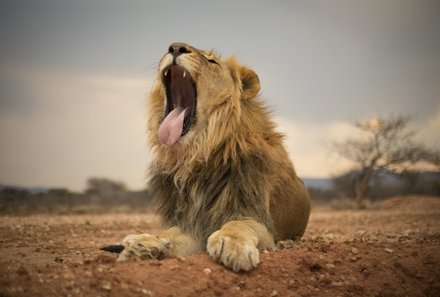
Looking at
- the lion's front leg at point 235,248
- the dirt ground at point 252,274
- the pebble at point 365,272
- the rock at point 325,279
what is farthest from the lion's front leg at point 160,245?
the pebble at point 365,272

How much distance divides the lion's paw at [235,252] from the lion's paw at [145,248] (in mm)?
575

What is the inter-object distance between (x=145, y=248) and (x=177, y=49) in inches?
74.6

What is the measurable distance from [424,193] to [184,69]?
22509 mm

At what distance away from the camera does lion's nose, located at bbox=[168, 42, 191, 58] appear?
447cm

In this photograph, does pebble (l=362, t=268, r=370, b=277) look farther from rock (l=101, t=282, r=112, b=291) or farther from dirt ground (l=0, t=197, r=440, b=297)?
rock (l=101, t=282, r=112, b=291)

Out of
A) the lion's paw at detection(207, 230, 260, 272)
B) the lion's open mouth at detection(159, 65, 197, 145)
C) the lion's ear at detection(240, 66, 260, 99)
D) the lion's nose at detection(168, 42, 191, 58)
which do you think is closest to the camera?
the lion's paw at detection(207, 230, 260, 272)

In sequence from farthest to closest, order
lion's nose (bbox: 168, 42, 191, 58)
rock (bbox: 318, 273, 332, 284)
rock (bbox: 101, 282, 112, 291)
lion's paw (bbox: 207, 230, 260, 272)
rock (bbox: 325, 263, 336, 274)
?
lion's nose (bbox: 168, 42, 191, 58), rock (bbox: 325, 263, 336, 274), rock (bbox: 318, 273, 332, 284), lion's paw (bbox: 207, 230, 260, 272), rock (bbox: 101, 282, 112, 291)

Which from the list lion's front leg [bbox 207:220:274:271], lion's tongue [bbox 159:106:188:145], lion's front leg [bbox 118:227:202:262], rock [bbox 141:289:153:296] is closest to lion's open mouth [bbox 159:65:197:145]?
lion's tongue [bbox 159:106:188:145]

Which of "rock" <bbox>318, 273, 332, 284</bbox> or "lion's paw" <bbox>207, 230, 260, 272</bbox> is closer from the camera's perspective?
"lion's paw" <bbox>207, 230, 260, 272</bbox>

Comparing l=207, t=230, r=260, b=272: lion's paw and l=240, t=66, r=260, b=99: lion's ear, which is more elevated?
l=240, t=66, r=260, b=99: lion's ear

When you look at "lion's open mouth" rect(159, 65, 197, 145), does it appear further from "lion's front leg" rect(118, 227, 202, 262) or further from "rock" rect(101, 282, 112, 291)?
"rock" rect(101, 282, 112, 291)

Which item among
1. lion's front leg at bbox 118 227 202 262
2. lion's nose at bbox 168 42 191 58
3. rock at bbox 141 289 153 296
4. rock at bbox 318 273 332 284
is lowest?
rock at bbox 318 273 332 284

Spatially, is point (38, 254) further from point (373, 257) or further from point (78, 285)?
point (373, 257)

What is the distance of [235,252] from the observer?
357 centimetres
